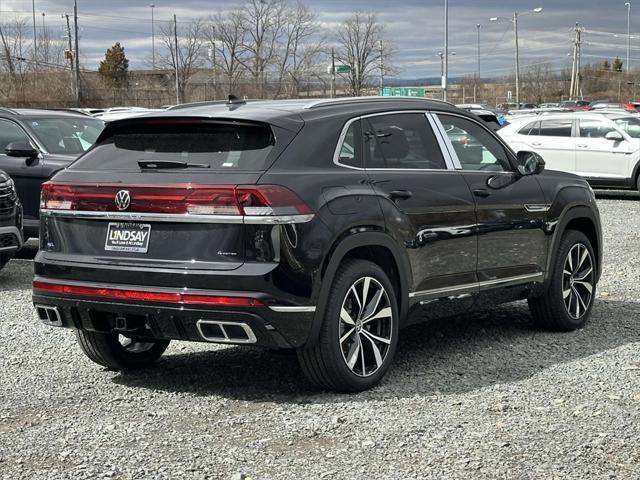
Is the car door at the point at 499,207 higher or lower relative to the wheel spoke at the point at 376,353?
higher

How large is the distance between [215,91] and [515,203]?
86.7 metres

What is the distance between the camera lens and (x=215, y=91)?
304 ft

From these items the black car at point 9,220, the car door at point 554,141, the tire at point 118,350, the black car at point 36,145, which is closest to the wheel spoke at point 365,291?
the tire at point 118,350

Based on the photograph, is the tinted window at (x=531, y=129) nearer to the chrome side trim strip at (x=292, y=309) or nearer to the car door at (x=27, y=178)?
the car door at (x=27, y=178)

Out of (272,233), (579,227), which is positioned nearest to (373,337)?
(272,233)

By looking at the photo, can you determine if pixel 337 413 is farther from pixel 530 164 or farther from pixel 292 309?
pixel 530 164

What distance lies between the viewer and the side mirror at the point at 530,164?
25.2 ft

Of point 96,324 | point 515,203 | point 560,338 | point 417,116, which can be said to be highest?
point 417,116

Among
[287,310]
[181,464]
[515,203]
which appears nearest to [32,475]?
[181,464]

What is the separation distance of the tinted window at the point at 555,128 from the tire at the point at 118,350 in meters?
16.9

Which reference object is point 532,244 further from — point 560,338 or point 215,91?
point 215,91

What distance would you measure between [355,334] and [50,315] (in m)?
1.76

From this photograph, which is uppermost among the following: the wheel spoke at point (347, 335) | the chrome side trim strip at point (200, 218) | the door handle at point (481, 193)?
the chrome side trim strip at point (200, 218)

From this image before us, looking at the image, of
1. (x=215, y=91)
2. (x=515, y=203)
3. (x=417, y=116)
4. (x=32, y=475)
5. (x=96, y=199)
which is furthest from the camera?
(x=215, y=91)
